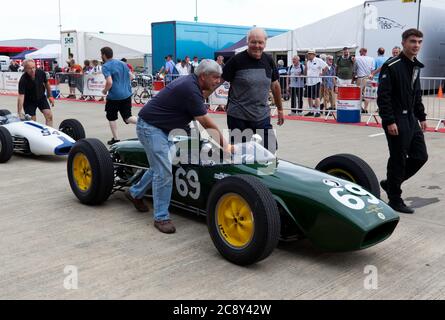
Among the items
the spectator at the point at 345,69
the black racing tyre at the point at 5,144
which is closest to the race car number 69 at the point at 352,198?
the black racing tyre at the point at 5,144

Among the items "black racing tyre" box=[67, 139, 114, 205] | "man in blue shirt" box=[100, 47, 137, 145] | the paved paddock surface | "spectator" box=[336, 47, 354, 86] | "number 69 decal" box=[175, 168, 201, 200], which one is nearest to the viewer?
the paved paddock surface

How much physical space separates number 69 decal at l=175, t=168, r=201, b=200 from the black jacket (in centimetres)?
201

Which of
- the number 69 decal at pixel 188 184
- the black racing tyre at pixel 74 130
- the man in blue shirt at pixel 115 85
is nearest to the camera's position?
the number 69 decal at pixel 188 184

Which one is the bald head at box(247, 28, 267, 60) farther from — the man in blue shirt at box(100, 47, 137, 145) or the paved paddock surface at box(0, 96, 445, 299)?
the man in blue shirt at box(100, 47, 137, 145)

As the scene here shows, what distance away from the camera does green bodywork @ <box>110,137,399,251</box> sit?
3496mm

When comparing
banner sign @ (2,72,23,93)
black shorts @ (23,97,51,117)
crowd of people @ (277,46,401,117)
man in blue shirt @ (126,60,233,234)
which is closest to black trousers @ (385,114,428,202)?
man in blue shirt @ (126,60,233,234)

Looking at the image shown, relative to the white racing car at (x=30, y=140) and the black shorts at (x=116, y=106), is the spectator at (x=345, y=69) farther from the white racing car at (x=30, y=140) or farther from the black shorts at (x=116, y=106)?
the white racing car at (x=30, y=140)

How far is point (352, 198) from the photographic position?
369cm

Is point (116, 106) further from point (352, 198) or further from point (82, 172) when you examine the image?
point (352, 198)

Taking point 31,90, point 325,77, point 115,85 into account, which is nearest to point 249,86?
point 115,85

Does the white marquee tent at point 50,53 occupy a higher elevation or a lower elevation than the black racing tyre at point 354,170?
higher

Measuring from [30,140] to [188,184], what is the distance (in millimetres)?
4140

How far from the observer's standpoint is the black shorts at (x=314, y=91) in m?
13.4
